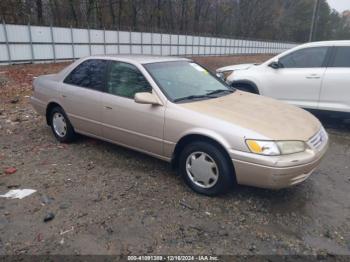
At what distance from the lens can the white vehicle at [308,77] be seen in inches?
249

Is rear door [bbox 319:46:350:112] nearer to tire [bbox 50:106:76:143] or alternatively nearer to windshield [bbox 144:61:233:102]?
windshield [bbox 144:61:233:102]

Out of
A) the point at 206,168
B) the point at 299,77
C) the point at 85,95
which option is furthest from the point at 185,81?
the point at 299,77

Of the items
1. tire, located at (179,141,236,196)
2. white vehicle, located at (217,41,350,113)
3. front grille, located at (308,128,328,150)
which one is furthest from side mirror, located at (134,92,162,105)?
white vehicle, located at (217,41,350,113)

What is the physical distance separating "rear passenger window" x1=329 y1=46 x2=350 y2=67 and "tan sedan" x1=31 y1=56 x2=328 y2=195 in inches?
108

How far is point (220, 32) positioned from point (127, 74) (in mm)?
→ 45434

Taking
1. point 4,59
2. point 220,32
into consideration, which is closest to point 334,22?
point 220,32

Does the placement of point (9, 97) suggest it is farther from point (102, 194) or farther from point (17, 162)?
point (102, 194)

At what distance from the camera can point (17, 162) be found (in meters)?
4.78

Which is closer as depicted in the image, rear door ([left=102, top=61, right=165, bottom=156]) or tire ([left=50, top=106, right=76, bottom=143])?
rear door ([left=102, top=61, right=165, bottom=156])


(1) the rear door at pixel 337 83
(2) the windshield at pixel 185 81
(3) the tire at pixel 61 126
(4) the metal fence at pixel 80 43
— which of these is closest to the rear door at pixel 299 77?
(1) the rear door at pixel 337 83

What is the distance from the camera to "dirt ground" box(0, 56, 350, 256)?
2949 mm

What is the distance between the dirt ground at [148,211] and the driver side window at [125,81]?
106cm

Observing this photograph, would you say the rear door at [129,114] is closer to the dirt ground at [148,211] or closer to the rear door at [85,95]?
the rear door at [85,95]

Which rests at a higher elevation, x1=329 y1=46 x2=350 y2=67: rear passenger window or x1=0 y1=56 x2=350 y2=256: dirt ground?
x1=329 y1=46 x2=350 y2=67: rear passenger window
